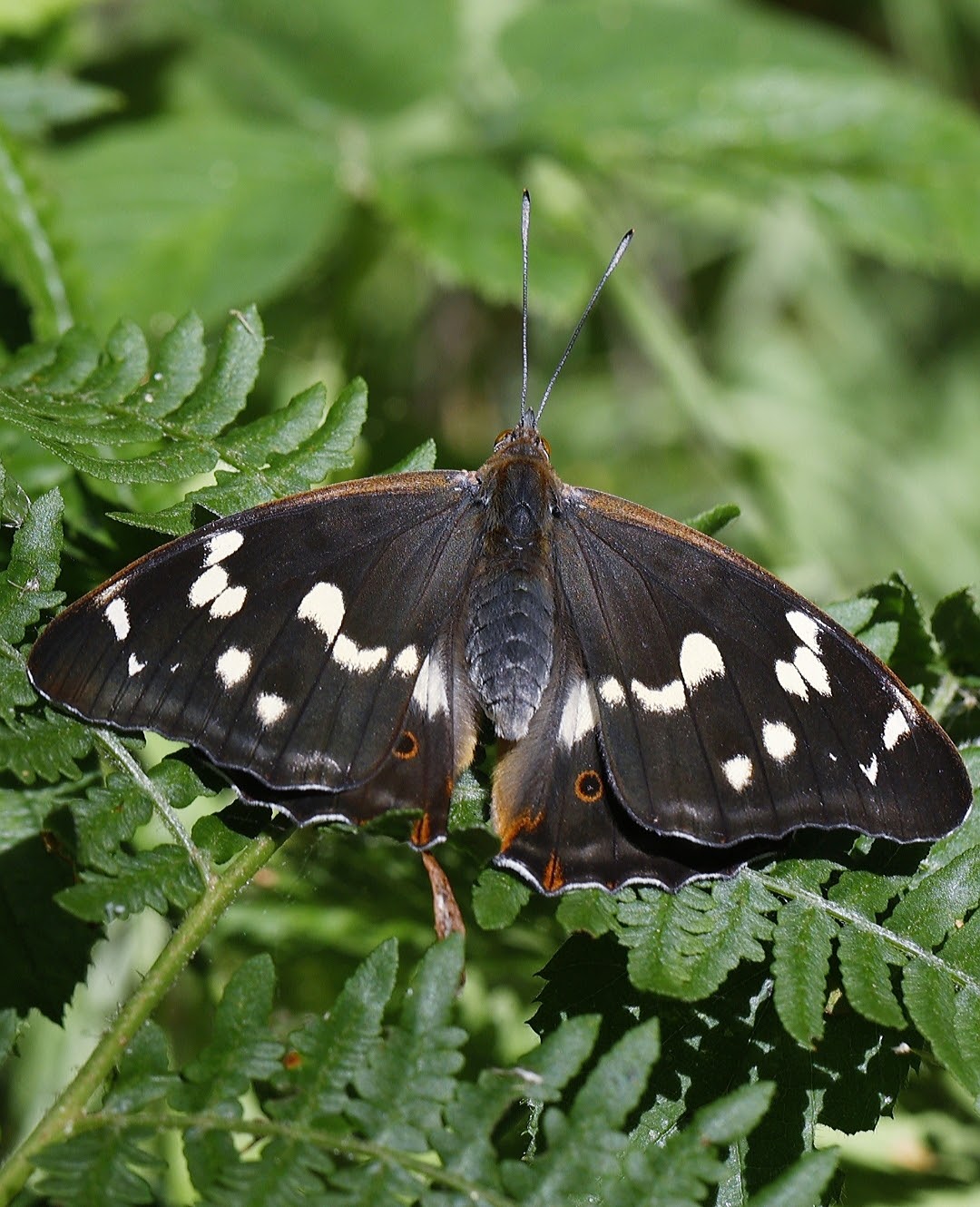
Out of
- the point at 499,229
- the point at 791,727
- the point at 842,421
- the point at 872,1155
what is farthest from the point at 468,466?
the point at 842,421

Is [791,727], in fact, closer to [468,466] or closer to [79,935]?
[79,935]

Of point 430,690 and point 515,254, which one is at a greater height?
point 515,254

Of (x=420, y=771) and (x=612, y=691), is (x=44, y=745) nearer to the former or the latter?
(x=420, y=771)

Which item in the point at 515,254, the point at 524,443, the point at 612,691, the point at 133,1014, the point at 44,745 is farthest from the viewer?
the point at 515,254

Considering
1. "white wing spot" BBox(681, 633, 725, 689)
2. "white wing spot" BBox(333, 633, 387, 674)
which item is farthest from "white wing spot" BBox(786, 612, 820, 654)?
"white wing spot" BBox(333, 633, 387, 674)

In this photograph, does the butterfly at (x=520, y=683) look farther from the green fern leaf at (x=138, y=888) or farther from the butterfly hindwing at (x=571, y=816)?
the green fern leaf at (x=138, y=888)

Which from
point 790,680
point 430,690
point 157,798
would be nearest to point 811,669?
point 790,680

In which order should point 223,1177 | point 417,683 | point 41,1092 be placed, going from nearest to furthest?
point 223,1177 → point 417,683 → point 41,1092
